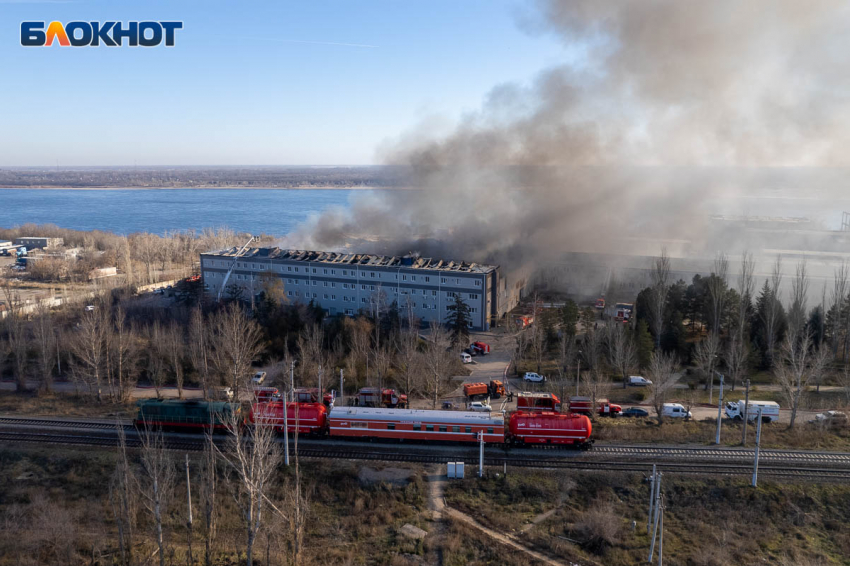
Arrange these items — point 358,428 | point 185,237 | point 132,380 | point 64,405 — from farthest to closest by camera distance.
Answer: point 185,237
point 132,380
point 64,405
point 358,428

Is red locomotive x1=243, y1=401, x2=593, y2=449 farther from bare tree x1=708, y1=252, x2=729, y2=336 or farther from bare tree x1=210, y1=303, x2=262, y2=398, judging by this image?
bare tree x1=708, y1=252, x2=729, y2=336

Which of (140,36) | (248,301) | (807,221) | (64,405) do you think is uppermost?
(140,36)

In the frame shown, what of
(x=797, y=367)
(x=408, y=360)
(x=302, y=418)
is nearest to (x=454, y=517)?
(x=302, y=418)

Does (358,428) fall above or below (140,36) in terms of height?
below

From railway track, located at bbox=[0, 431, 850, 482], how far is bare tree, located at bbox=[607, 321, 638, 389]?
747 centimetres

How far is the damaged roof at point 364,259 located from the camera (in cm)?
3022

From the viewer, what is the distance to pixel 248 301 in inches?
1249

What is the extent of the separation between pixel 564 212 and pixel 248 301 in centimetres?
1924

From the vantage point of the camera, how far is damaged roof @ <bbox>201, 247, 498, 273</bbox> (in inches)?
1190

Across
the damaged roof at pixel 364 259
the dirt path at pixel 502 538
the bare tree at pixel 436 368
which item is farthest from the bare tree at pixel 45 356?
the dirt path at pixel 502 538

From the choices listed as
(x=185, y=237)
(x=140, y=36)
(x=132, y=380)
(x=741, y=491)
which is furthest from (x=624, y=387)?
(x=185, y=237)

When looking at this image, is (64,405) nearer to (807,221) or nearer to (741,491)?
(741,491)

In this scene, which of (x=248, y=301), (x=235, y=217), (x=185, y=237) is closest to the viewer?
(x=248, y=301)

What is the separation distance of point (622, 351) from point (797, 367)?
5.72m
